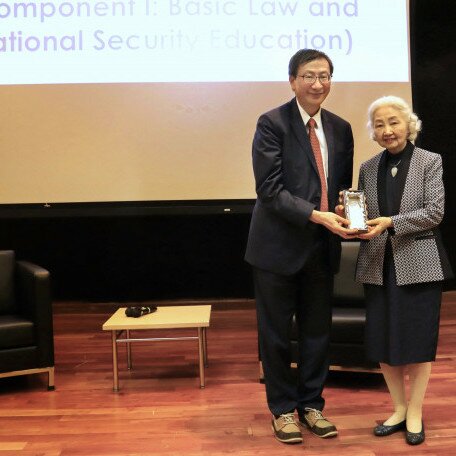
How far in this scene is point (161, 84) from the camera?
14.1 ft

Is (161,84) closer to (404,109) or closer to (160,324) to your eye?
(160,324)

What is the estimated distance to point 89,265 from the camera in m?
5.20

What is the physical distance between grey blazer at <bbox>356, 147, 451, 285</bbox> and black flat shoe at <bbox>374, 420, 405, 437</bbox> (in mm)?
647

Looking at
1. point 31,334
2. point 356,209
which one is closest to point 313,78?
point 356,209

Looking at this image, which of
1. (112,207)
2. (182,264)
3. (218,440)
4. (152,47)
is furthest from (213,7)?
(218,440)

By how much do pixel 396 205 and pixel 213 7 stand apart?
243 cm

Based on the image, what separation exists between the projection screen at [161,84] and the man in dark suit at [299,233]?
6.16ft

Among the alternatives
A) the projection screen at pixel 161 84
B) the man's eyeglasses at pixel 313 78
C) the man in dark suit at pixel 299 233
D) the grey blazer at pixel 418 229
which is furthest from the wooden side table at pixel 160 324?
the man's eyeglasses at pixel 313 78

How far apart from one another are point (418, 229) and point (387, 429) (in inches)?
35.0

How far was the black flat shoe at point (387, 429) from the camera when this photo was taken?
2.60 m

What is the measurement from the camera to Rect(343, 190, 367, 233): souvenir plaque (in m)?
2.32

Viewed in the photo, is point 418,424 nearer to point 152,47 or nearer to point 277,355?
point 277,355

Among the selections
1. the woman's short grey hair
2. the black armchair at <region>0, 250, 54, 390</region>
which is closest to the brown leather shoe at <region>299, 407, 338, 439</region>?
the woman's short grey hair

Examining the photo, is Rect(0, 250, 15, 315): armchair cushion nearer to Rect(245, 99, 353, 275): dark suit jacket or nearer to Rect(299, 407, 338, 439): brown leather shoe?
Rect(245, 99, 353, 275): dark suit jacket
